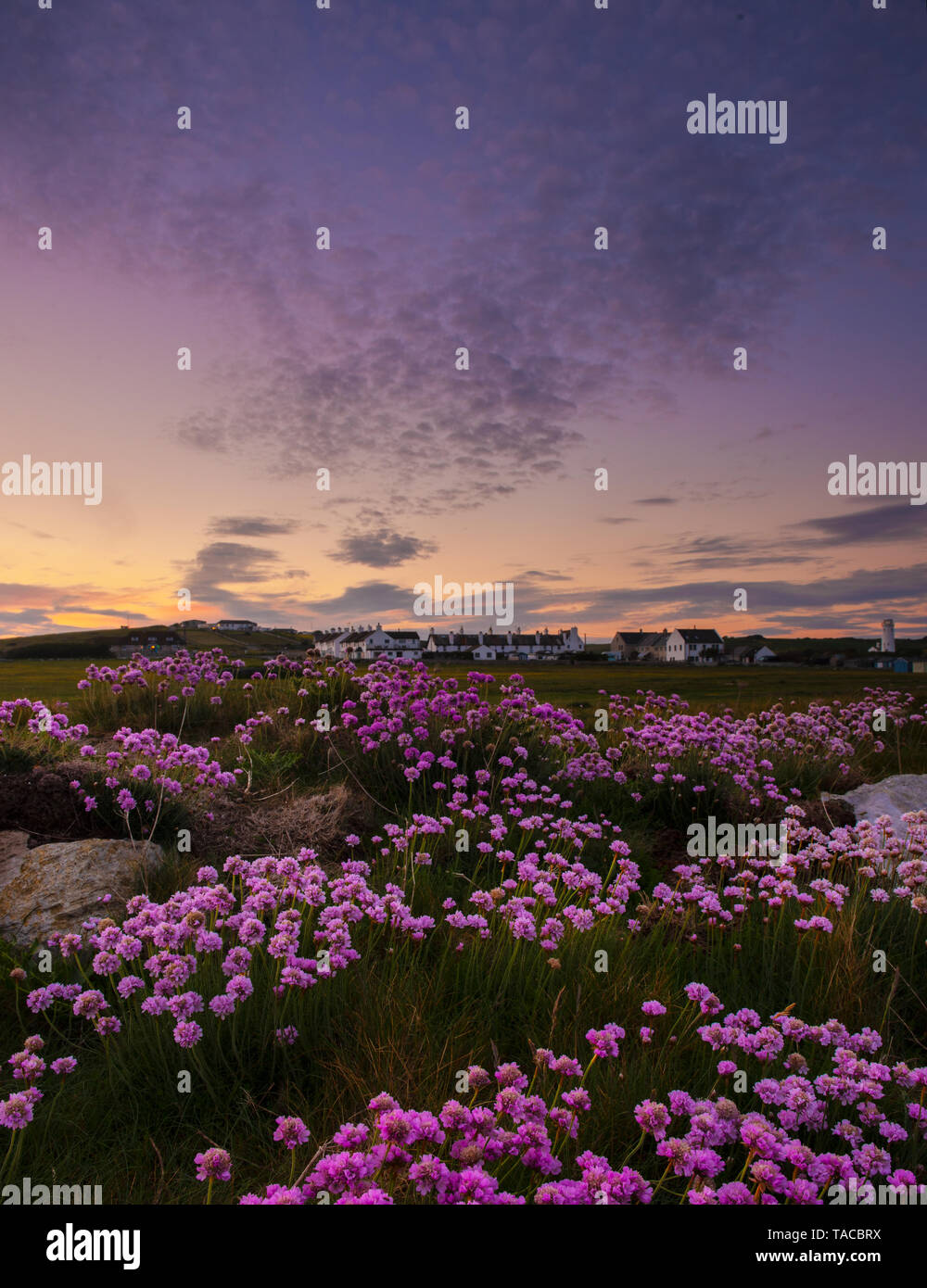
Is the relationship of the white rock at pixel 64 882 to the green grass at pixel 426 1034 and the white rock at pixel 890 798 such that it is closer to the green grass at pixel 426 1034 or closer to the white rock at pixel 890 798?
the green grass at pixel 426 1034

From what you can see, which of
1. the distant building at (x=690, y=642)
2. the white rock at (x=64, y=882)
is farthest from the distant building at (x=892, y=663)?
the distant building at (x=690, y=642)

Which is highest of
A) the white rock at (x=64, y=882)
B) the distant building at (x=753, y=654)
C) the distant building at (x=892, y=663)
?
the distant building at (x=753, y=654)

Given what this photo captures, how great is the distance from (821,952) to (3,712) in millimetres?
9078

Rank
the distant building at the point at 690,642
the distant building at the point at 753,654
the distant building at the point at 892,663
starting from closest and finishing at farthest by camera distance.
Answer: the distant building at the point at 892,663, the distant building at the point at 753,654, the distant building at the point at 690,642

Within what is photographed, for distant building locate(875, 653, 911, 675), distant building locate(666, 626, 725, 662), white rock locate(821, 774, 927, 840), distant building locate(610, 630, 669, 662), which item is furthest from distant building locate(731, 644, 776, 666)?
white rock locate(821, 774, 927, 840)

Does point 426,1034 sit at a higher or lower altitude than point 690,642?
lower

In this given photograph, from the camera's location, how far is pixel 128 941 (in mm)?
3631

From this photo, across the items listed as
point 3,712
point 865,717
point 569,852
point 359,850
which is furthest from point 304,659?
point 865,717

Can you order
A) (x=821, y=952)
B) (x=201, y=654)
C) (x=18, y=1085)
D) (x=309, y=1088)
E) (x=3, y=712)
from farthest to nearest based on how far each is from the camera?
(x=201, y=654)
(x=3, y=712)
(x=821, y=952)
(x=18, y=1085)
(x=309, y=1088)

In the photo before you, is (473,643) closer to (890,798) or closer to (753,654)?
(753,654)

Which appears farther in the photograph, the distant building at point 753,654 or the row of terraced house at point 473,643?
the row of terraced house at point 473,643

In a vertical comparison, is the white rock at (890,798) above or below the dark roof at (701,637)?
below

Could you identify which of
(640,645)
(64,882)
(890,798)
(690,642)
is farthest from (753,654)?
(64,882)
